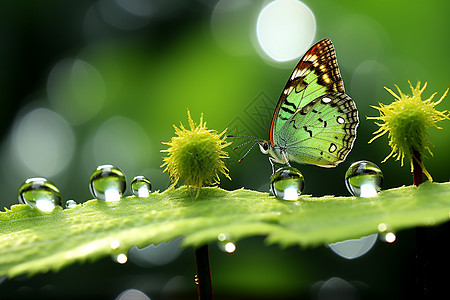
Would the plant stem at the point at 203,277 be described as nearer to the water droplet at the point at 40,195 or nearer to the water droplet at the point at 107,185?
the water droplet at the point at 107,185

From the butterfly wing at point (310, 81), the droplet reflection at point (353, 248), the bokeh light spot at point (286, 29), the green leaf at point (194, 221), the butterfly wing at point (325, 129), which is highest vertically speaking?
the bokeh light spot at point (286, 29)

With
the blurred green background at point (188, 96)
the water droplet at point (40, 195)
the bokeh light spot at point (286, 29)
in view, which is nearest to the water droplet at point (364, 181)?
the water droplet at point (40, 195)

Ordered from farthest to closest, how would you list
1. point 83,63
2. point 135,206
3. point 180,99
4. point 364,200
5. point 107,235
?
point 83,63
point 180,99
point 135,206
point 364,200
point 107,235

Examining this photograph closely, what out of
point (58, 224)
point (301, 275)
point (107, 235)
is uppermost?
point (301, 275)

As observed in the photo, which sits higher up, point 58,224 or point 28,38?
point 28,38

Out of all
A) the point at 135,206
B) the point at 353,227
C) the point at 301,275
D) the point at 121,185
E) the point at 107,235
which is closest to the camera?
the point at 353,227

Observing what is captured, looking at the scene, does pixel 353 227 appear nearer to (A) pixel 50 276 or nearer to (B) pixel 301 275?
(B) pixel 301 275

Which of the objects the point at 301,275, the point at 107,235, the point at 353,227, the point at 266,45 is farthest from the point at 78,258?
the point at 266,45

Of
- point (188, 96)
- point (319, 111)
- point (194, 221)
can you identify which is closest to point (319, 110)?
point (319, 111)
